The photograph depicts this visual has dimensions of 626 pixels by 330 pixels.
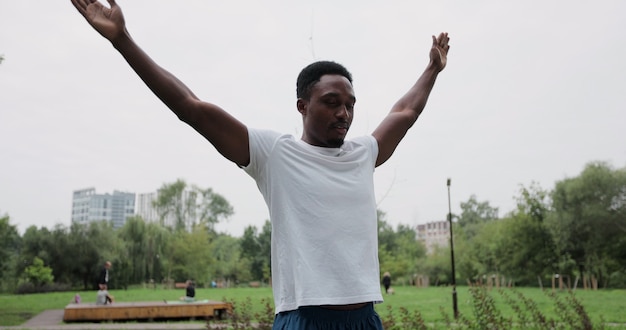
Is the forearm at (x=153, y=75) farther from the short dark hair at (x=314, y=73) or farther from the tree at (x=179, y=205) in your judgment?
the tree at (x=179, y=205)

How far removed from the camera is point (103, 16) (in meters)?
2.04

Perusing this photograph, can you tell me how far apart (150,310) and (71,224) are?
29.7 meters

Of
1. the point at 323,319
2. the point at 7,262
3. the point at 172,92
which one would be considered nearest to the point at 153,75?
the point at 172,92

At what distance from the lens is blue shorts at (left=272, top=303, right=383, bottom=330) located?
1.95 meters

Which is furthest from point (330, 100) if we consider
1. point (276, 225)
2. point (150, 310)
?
point (150, 310)

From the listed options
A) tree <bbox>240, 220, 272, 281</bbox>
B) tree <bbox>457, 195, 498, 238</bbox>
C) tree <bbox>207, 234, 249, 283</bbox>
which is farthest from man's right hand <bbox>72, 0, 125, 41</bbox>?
tree <bbox>457, 195, 498, 238</bbox>

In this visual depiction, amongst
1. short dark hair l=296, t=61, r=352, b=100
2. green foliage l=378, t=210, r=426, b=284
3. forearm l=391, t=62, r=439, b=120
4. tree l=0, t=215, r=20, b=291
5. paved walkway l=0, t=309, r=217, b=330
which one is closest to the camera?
short dark hair l=296, t=61, r=352, b=100

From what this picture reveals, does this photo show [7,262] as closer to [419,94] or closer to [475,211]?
[419,94]

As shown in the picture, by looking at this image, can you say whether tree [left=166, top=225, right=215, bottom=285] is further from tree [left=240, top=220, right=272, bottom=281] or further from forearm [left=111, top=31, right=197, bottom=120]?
forearm [left=111, top=31, right=197, bottom=120]

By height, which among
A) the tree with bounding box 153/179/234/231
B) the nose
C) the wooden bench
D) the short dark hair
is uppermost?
the tree with bounding box 153/179/234/231

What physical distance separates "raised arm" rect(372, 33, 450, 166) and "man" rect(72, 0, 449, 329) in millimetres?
347

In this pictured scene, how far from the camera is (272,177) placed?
6.75 feet

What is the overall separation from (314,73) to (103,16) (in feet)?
2.71

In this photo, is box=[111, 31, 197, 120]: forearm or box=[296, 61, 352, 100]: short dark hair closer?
box=[111, 31, 197, 120]: forearm
